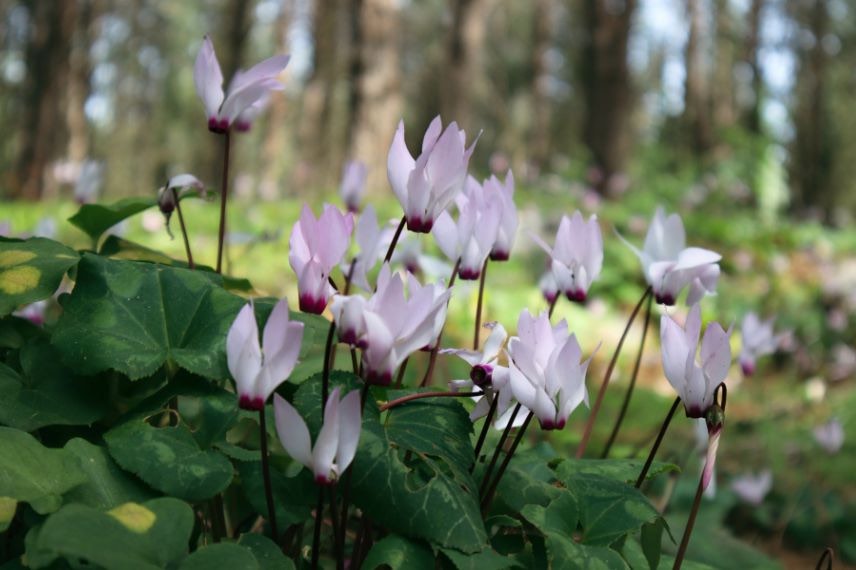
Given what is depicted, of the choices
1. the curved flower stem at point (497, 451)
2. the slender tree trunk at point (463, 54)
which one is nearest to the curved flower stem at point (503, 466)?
the curved flower stem at point (497, 451)

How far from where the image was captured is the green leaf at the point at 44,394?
1.20 meters

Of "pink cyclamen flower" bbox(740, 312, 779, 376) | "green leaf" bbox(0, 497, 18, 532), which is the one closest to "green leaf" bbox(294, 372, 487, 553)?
"green leaf" bbox(0, 497, 18, 532)

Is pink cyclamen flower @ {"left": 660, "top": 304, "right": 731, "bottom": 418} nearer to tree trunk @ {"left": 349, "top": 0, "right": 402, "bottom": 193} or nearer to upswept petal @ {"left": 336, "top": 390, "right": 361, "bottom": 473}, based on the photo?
upswept petal @ {"left": 336, "top": 390, "right": 361, "bottom": 473}

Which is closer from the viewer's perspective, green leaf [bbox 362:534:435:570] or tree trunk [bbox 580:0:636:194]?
green leaf [bbox 362:534:435:570]

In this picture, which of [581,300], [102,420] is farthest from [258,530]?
[581,300]

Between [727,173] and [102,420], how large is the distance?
1173 cm

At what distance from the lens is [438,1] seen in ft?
105

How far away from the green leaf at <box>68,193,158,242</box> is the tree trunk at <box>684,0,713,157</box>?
613 inches

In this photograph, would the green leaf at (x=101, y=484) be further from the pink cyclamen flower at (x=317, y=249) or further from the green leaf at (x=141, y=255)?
the green leaf at (x=141, y=255)

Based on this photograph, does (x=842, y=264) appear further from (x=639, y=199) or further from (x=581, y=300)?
(x=581, y=300)

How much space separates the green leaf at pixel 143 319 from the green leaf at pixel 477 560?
1.21ft

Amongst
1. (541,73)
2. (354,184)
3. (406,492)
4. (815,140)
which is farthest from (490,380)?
(815,140)

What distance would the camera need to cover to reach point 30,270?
4.21 feet

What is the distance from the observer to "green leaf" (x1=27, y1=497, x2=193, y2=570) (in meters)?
0.85
